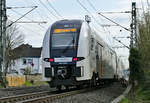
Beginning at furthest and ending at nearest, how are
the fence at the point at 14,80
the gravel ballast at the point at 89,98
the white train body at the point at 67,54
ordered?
the fence at the point at 14,80
the white train body at the point at 67,54
the gravel ballast at the point at 89,98

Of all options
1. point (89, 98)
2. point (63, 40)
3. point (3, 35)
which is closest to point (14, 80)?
point (3, 35)

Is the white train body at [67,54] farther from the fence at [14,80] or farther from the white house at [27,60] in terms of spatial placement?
the white house at [27,60]

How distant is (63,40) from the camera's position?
55.1ft

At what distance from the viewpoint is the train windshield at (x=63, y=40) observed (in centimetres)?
1664

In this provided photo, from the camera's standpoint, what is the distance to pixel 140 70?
26.8 metres

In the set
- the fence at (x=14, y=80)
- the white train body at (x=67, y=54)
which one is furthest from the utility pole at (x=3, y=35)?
the white train body at (x=67, y=54)

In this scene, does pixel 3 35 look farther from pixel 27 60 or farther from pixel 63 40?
pixel 27 60

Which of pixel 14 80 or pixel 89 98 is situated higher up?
pixel 14 80

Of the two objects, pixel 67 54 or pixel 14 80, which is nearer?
pixel 67 54

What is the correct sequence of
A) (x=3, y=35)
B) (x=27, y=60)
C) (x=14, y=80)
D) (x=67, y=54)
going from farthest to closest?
(x=27, y=60), (x=14, y=80), (x=3, y=35), (x=67, y=54)

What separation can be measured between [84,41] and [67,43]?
2.74 feet

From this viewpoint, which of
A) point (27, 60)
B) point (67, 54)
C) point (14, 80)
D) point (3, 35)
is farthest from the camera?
point (27, 60)

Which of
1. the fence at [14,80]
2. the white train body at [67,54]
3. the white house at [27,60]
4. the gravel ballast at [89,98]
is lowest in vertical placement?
the gravel ballast at [89,98]

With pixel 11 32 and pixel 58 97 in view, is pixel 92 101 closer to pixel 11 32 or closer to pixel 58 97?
pixel 58 97
